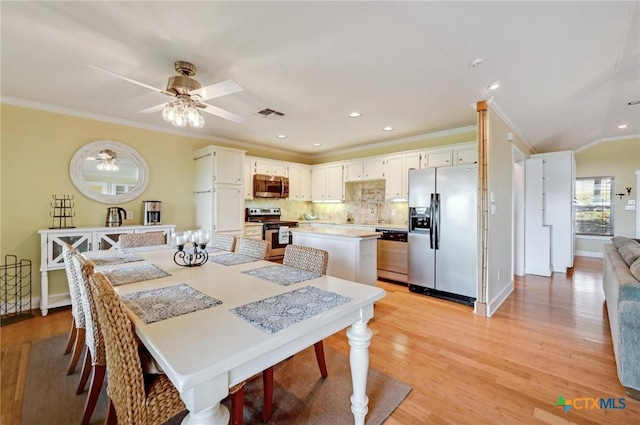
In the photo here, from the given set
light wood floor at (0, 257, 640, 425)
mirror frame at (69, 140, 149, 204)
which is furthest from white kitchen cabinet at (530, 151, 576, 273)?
mirror frame at (69, 140, 149, 204)

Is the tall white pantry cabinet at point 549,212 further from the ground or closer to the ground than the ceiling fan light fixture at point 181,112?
closer to the ground

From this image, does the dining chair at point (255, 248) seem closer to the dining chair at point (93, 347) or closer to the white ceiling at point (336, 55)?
the dining chair at point (93, 347)

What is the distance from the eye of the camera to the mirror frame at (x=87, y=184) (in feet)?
11.8

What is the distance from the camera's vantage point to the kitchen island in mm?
3184

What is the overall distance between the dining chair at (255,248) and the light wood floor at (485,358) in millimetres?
1039

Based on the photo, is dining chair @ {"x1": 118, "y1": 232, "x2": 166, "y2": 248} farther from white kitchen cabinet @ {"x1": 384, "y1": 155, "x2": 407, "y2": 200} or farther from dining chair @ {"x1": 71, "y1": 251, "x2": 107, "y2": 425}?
white kitchen cabinet @ {"x1": 384, "y1": 155, "x2": 407, "y2": 200}

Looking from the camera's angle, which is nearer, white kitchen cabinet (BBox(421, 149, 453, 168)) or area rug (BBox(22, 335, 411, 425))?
area rug (BBox(22, 335, 411, 425))

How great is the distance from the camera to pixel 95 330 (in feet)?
4.95

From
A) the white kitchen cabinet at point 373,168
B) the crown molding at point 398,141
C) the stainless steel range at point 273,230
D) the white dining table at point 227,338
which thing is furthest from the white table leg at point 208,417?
the white kitchen cabinet at point 373,168

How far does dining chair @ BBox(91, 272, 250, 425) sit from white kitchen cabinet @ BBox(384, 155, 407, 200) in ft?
14.4

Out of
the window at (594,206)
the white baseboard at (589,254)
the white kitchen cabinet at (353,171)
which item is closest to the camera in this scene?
the white kitchen cabinet at (353,171)

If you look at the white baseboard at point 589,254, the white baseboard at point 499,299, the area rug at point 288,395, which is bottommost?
the area rug at point 288,395

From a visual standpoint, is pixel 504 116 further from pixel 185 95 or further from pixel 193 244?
pixel 193 244

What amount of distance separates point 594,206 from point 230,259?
8.17m
